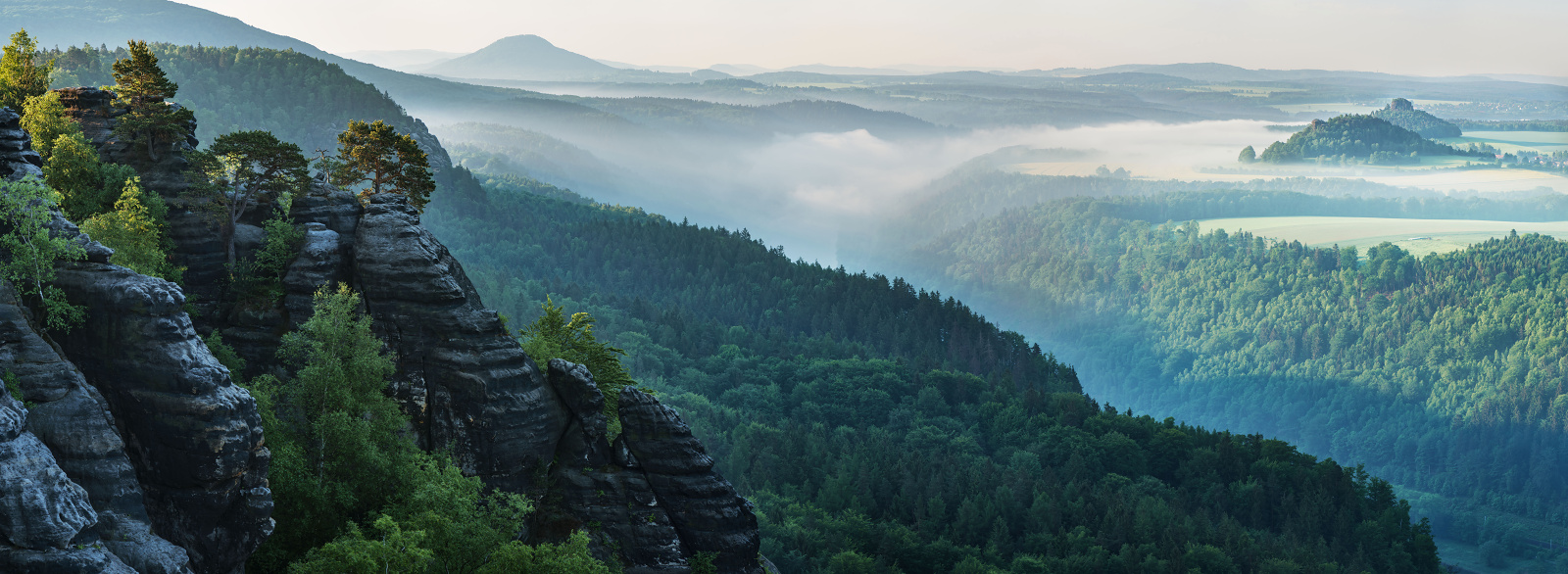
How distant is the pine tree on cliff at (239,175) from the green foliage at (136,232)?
280 cm

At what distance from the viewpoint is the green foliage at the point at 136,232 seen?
48938 mm

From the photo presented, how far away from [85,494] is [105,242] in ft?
58.5

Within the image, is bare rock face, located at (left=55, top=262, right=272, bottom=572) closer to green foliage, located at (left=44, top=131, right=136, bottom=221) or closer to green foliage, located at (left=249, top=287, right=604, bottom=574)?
green foliage, located at (left=249, top=287, right=604, bottom=574)

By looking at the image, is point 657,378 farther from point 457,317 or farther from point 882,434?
point 457,317

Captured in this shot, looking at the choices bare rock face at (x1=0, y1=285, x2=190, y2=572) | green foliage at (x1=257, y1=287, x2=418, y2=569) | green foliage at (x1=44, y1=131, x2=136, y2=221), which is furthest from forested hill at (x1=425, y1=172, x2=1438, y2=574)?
bare rock face at (x1=0, y1=285, x2=190, y2=572)

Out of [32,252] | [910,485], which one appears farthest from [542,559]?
[910,485]

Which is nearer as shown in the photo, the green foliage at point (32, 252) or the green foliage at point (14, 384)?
the green foliage at point (14, 384)

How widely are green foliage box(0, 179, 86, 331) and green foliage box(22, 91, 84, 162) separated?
18061mm

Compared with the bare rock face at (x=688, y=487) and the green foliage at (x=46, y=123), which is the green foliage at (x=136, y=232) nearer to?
the green foliage at (x=46, y=123)

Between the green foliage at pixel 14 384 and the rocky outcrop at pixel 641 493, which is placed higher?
the green foliage at pixel 14 384

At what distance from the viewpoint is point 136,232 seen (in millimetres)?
51969

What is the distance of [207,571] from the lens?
41719 millimetres

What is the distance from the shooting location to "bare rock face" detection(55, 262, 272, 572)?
133ft

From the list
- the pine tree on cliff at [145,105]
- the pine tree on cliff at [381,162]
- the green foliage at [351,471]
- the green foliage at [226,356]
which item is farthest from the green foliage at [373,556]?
the pine tree on cliff at [145,105]
